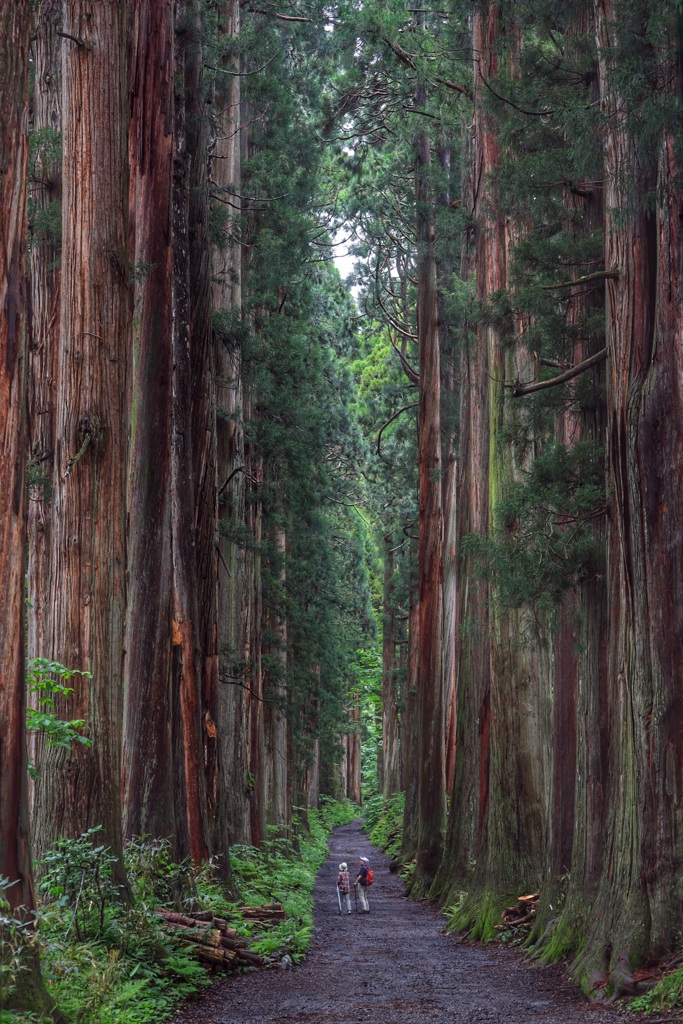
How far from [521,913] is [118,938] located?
6.26 meters

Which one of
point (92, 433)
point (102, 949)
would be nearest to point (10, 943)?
point (102, 949)

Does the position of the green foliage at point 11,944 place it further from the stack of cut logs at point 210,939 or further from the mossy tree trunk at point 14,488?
the stack of cut logs at point 210,939

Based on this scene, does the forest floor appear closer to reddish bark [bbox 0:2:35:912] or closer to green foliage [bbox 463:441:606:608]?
reddish bark [bbox 0:2:35:912]

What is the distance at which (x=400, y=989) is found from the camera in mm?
9359

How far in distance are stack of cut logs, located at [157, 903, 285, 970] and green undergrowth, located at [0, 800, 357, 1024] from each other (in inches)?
5.5

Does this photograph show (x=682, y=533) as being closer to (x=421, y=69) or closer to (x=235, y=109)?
(x=421, y=69)

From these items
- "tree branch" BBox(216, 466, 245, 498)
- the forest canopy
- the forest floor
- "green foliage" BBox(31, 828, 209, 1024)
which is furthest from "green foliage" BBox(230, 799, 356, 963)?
"tree branch" BBox(216, 466, 245, 498)

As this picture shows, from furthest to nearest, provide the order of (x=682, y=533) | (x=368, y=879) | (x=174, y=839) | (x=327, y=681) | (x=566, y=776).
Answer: (x=327, y=681)
(x=368, y=879)
(x=566, y=776)
(x=174, y=839)
(x=682, y=533)

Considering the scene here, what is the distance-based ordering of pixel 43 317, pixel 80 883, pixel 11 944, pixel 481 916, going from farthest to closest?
pixel 481 916 → pixel 43 317 → pixel 80 883 → pixel 11 944

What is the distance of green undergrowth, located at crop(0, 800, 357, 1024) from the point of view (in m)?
6.85

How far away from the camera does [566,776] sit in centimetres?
1180

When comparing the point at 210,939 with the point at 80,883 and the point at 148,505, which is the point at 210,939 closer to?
the point at 80,883

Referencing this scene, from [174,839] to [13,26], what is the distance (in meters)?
7.55

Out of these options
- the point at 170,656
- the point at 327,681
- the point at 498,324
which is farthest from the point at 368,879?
the point at 327,681
